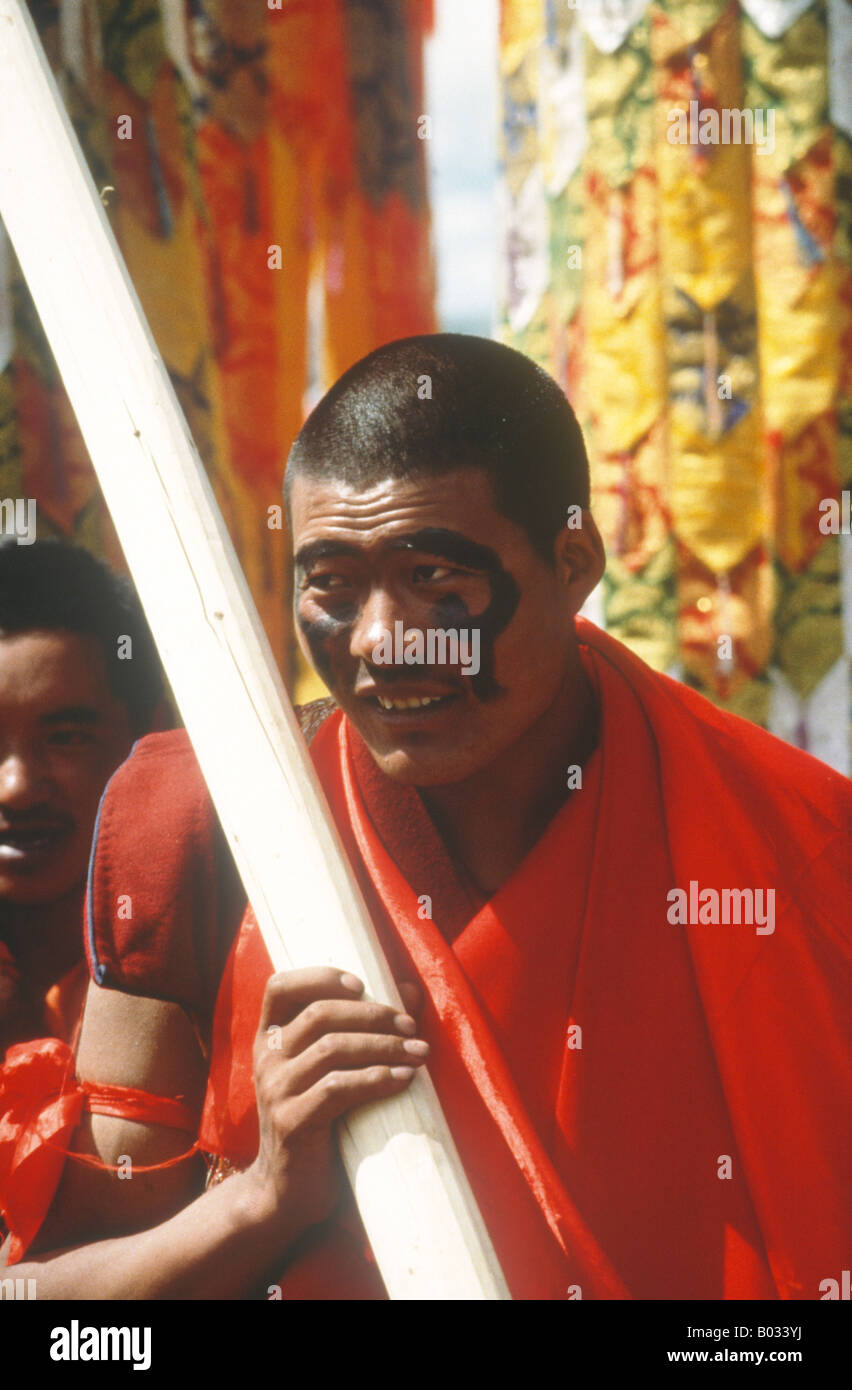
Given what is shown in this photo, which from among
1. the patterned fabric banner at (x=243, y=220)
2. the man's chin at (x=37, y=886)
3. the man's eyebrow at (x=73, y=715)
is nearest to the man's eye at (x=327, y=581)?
the man's eyebrow at (x=73, y=715)

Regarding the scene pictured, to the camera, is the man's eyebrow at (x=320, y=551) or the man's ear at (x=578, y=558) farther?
the man's ear at (x=578, y=558)

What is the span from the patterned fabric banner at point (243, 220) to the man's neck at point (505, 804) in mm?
1066

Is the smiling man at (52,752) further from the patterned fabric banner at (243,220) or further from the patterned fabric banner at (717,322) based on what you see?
the patterned fabric banner at (717,322)

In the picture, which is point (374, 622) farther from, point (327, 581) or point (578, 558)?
point (578, 558)

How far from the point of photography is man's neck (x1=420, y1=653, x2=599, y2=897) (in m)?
1.92

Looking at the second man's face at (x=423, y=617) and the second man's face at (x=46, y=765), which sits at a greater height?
the second man's face at (x=423, y=617)

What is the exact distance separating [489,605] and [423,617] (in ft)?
0.31

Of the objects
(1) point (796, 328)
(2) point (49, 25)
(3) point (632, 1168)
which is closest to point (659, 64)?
(1) point (796, 328)

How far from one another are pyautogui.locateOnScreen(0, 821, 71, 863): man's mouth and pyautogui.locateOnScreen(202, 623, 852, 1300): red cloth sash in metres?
0.59

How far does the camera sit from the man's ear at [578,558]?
1.89 metres

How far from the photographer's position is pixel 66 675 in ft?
7.63

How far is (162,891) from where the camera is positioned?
1810 millimetres

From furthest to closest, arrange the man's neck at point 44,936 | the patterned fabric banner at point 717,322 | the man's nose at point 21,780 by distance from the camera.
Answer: the patterned fabric banner at point 717,322 < the man's neck at point 44,936 < the man's nose at point 21,780
